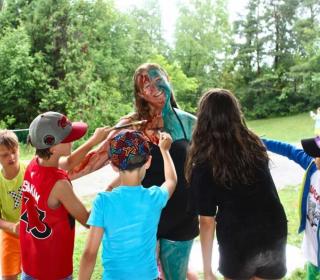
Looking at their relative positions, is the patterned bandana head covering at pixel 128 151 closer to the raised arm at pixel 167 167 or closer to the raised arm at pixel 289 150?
the raised arm at pixel 167 167

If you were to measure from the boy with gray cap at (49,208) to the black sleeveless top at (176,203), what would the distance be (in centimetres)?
37

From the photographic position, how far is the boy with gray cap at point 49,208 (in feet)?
5.89

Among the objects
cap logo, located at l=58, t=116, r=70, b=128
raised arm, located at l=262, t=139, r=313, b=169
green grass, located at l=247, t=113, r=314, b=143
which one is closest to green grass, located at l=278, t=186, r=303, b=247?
raised arm, located at l=262, t=139, r=313, b=169

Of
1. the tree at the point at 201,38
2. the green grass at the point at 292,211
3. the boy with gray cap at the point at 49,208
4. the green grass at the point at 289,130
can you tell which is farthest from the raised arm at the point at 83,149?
the tree at the point at 201,38

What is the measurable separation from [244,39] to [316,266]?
87.3 feet

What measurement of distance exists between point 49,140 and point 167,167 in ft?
1.68

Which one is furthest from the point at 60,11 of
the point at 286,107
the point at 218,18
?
the point at 286,107

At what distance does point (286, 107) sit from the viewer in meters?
24.0

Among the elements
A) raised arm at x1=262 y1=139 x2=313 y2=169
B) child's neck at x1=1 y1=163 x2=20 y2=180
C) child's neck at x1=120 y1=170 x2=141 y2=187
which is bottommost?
child's neck at x1=1 y1=163 x2=20 y2=180

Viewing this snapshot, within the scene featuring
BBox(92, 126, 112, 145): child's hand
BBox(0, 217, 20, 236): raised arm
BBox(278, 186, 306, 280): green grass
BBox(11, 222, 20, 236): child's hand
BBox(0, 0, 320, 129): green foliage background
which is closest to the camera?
BBox(92, 126, 112, 145): child's hand

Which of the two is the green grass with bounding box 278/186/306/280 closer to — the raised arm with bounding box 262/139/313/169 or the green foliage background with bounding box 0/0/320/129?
the raised arm with bounding box 262/139/313/169

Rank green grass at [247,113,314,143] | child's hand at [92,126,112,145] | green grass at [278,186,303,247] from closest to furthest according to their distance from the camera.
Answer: child's hand at [92,126,112,145] → green grass at [278,186,303,247] → green grass at [247,113,314,143]

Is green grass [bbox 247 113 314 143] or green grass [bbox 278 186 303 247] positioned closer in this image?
green grass [bbox 278 186 303 247]

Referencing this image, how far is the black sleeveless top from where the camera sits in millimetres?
2037
